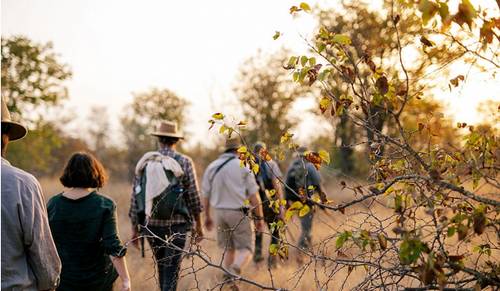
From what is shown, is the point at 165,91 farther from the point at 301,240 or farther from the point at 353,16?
the point at 301,240

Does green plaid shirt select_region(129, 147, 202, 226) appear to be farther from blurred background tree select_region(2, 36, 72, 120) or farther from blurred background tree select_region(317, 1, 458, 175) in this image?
blurred background tree select_region(2, 36, 72, 120)

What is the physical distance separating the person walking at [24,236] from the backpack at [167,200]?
294cm

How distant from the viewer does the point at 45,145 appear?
25.8 m

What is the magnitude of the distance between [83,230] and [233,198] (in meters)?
3.11

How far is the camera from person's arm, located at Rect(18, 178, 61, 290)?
322 cm

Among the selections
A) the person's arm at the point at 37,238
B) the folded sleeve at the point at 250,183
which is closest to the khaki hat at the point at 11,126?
the person's arm at the point at 37,238

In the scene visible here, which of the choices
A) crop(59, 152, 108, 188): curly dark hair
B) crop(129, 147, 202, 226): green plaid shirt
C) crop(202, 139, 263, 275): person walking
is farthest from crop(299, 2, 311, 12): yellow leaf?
crop(202, 139, 263, 275): person walking

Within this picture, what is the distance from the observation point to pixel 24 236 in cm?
325

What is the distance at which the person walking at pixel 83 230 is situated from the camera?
15.9 feet

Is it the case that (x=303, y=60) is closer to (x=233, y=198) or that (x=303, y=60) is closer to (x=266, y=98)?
(x=233, y=198)

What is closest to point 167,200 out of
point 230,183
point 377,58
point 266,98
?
point 230,183

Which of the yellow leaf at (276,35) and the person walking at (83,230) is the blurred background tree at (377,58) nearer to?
the yellow leaf at (276,35)

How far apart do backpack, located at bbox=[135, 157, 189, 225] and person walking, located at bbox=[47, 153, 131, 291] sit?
1.42m

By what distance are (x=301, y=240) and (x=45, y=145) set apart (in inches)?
707
